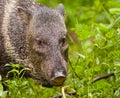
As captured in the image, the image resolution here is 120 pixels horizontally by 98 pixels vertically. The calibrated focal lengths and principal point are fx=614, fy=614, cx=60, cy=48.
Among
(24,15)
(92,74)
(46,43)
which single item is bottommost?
(92,74)

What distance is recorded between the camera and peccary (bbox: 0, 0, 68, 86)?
654cm

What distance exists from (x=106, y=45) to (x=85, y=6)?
3629 mm

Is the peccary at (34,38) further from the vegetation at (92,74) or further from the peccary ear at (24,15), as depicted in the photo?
the vegetation at (92,74)

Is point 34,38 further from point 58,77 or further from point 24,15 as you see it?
point 58,77

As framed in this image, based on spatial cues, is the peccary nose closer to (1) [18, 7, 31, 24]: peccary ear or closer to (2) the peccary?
(2) the peccary

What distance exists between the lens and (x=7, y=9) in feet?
23.8

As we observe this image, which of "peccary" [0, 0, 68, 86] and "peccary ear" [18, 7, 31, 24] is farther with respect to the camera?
"peccary ear" [18, 7, 31, 24]

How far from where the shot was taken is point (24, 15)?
7094 mm

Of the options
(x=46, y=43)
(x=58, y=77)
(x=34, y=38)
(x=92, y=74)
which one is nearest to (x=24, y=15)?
(x=34, y=38)

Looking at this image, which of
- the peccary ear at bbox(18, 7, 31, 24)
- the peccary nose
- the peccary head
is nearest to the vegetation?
the peccary head

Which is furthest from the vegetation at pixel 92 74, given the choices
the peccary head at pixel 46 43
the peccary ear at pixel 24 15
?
the peccary ear at pixel 24 15

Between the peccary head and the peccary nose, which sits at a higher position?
the peccary head

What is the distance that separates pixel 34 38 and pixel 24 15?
0.41m

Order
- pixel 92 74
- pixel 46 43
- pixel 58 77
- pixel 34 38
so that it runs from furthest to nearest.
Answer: pixel 92 74
pixel 34 38
pixel 46 43
pixel 58 77
